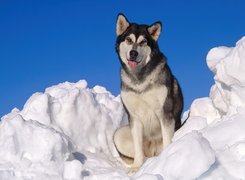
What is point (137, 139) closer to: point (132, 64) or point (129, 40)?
point (132, 64)

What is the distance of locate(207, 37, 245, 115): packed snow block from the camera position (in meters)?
7.89

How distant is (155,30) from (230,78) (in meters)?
1.98

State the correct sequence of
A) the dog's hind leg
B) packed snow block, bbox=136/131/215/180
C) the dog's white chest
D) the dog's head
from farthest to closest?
the dog's hind leg → the dog's head → the dog's white chest → packed snow block, bbox=136/131/215/180

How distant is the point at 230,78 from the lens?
8078mm

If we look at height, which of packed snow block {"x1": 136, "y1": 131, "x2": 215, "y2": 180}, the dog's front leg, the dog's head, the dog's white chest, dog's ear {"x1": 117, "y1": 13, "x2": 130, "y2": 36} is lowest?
packed snow block {"x1": 136, "y1": 131, "x2": 215, "y2": 180}

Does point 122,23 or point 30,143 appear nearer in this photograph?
point 30,143

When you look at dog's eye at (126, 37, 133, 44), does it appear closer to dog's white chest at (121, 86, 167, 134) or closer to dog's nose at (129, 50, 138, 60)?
dog's nose at (129, 50, 138, 60)

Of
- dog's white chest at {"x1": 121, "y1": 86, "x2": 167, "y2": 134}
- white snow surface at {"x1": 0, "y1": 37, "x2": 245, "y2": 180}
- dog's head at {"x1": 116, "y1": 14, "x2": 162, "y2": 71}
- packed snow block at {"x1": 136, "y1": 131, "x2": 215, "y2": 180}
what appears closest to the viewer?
packed snow block at {"x1": 136, "y1": 131, "x2": 215, "y2": 180}

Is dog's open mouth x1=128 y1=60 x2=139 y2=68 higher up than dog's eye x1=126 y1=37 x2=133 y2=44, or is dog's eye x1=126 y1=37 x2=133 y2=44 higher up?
dog's eye x1=126 y1=37 x2=133 y2=44

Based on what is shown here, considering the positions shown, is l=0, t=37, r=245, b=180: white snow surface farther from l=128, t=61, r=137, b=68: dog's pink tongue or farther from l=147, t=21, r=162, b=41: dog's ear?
l=128, t=61, r=137, b=68: dog's pink tongue

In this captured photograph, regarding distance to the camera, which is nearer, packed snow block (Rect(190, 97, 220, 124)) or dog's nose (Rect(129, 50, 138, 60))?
dog's nose (Rect(129, 50, 138, 60))

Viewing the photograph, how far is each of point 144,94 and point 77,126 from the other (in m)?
2.15

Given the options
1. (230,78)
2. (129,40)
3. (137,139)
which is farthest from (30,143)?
(230,78)

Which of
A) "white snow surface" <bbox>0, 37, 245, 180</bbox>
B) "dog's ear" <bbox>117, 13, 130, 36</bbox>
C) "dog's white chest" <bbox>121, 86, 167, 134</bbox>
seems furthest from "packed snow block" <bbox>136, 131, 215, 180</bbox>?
"dog's ear" <bbox>117, 13, 130, 36</bbox>
